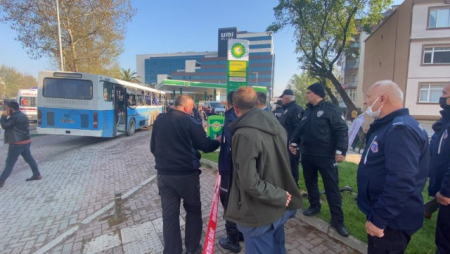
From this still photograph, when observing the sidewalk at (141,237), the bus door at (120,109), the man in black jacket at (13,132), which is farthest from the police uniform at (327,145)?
the bus door at (120,109)

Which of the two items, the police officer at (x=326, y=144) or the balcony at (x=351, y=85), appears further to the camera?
the balcony at (x=351, y=85)

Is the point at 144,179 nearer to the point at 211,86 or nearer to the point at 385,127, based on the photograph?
the point at 385,127

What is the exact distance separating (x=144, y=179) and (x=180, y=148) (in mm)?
3876

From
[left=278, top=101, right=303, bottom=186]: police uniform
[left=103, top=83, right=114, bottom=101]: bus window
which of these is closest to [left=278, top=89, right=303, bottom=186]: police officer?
[left=278, top=101, right=303, bottom=186]: police uniform

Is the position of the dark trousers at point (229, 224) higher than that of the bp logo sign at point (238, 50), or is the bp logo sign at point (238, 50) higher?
the bp logo sign at point (238, 50)

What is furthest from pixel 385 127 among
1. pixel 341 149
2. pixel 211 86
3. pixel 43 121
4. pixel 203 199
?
pixel 211 86

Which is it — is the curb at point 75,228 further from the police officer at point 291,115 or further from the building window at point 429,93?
the building window at point 429,93

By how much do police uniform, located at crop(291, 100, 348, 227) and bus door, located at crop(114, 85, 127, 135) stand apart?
10306 mm

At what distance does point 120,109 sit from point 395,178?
12581 mm

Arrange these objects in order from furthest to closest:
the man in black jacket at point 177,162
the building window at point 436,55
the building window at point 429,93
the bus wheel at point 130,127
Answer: the building window at point 429,93, the building window at point 436,55, the bus wheel at point 130,127, the man in black jacket at point 177,162

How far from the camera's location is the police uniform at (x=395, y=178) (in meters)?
1.72

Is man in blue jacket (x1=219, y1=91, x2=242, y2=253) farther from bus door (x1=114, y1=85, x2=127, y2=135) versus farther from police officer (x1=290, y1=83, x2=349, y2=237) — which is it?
bus door (x1=114, y1=85, x2=127, y2=135)

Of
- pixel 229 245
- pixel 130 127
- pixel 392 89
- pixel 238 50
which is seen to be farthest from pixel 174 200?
pixel 130 127

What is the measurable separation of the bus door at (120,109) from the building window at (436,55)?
2462cm
